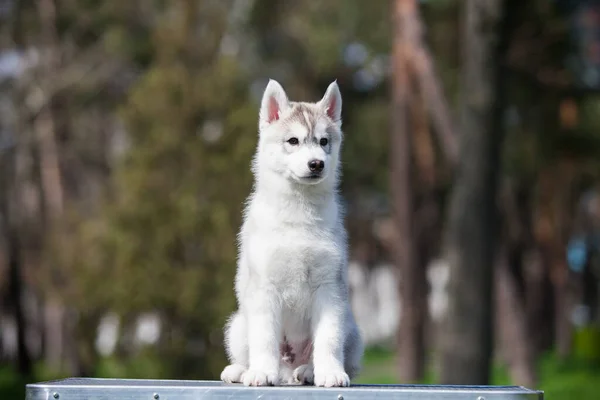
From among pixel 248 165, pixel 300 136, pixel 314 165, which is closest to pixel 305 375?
pixel 314 165

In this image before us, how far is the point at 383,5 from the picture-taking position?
88.8ft

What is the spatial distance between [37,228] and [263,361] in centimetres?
2800

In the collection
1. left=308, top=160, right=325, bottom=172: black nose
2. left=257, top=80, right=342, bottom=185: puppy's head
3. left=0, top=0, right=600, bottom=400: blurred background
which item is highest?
left=0, top=0, right=600, bottom=400: blurred background

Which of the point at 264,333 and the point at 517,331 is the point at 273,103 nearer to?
the point at 264,333

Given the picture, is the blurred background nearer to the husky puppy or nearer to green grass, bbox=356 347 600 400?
green grass, bbox=356 347 600 400

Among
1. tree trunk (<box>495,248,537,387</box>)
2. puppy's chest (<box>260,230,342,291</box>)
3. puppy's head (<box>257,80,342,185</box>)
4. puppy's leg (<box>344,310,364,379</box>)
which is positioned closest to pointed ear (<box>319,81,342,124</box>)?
puppy's head (<box>257,80,342,185</box>)

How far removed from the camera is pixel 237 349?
5.35m

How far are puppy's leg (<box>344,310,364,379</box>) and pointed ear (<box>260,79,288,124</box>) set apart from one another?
3.73 feet

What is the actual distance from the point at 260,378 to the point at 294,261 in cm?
63

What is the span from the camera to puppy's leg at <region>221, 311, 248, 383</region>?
5172 millimetres

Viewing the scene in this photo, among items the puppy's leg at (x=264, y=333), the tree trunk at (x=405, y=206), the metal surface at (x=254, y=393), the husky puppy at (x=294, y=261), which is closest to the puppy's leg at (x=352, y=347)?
the husky puppy at (x=294, y=261)

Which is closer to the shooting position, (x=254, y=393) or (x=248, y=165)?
(x=254, y=393)

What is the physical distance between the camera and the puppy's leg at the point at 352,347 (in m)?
5.29

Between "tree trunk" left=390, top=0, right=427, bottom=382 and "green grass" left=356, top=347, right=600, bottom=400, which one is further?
"tree trunk" left=390, top=0, right=427, bottom=382
